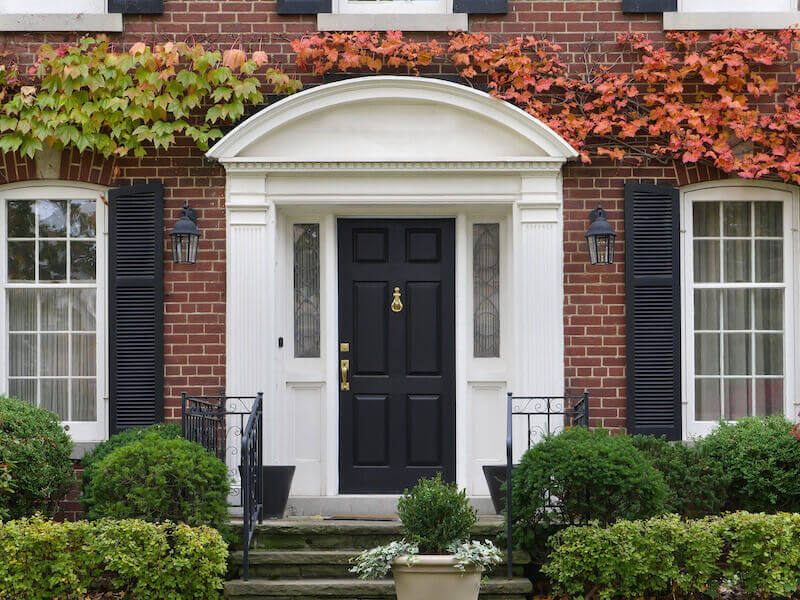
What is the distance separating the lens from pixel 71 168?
7.77 metres

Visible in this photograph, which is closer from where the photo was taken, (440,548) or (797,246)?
(440,548)

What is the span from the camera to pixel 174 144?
7750mm

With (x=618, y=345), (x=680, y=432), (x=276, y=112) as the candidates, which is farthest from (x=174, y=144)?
(x=680, y=432)

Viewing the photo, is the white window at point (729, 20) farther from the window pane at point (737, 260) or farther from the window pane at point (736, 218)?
the window pane at point (737, 260)

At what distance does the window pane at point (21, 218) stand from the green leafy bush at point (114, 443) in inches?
71.3

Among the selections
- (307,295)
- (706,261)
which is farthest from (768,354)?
(307,295)

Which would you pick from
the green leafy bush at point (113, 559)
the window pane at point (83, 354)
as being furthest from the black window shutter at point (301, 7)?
the green leafy bush at point (113, 559)

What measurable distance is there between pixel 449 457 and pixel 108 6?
4419mm

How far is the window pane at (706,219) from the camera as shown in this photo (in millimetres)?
7938

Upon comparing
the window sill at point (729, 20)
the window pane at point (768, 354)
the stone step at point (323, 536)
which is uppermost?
the window sill at point (729, 20)

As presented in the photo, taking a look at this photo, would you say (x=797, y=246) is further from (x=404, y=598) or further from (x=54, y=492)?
(x=54, y=492)

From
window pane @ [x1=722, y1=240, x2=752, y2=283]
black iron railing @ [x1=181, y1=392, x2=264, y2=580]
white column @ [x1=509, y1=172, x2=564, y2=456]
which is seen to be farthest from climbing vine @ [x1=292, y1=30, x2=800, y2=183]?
black iron railing @ [x1=181, y1=392, x2=264, y2=580]

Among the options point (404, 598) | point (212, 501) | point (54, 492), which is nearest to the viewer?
point (404, 598)

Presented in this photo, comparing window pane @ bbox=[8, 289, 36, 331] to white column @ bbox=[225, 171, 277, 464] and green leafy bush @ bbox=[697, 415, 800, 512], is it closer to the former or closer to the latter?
white column @ bbox=[225, 171, 277, 464]
